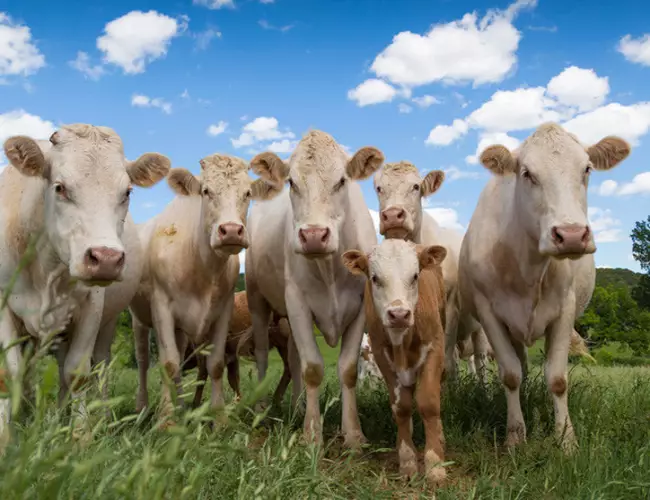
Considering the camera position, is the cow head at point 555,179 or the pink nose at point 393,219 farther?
the pink nose at point 393,219

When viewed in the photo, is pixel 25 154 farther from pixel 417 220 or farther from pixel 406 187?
pixel 417 220

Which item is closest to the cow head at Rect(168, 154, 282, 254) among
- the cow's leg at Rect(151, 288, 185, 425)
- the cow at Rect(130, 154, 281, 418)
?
the cow at Rect(130, 154, 281, 418)

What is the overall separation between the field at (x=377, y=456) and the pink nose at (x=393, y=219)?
5.50ft

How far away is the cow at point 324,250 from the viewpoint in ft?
18.3

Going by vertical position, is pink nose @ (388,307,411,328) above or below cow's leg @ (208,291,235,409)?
above

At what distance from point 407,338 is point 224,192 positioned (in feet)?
8.15

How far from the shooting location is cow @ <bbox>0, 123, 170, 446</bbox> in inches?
171

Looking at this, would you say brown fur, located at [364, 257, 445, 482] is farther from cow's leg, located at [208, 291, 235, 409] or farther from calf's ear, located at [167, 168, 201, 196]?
calf's ear, located at [167, 168, 201, 196]

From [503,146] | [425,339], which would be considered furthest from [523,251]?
[425,339]

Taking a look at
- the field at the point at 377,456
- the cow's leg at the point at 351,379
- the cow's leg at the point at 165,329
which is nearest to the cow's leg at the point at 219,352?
the cow's leg at the point at 165,329

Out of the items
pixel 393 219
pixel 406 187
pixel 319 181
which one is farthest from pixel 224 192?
pixel 406 187

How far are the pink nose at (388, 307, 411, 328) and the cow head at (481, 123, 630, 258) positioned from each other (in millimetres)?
1225

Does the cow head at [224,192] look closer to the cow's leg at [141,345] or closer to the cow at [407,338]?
the cow at [407,338]

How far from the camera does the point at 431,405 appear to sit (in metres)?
4.79
